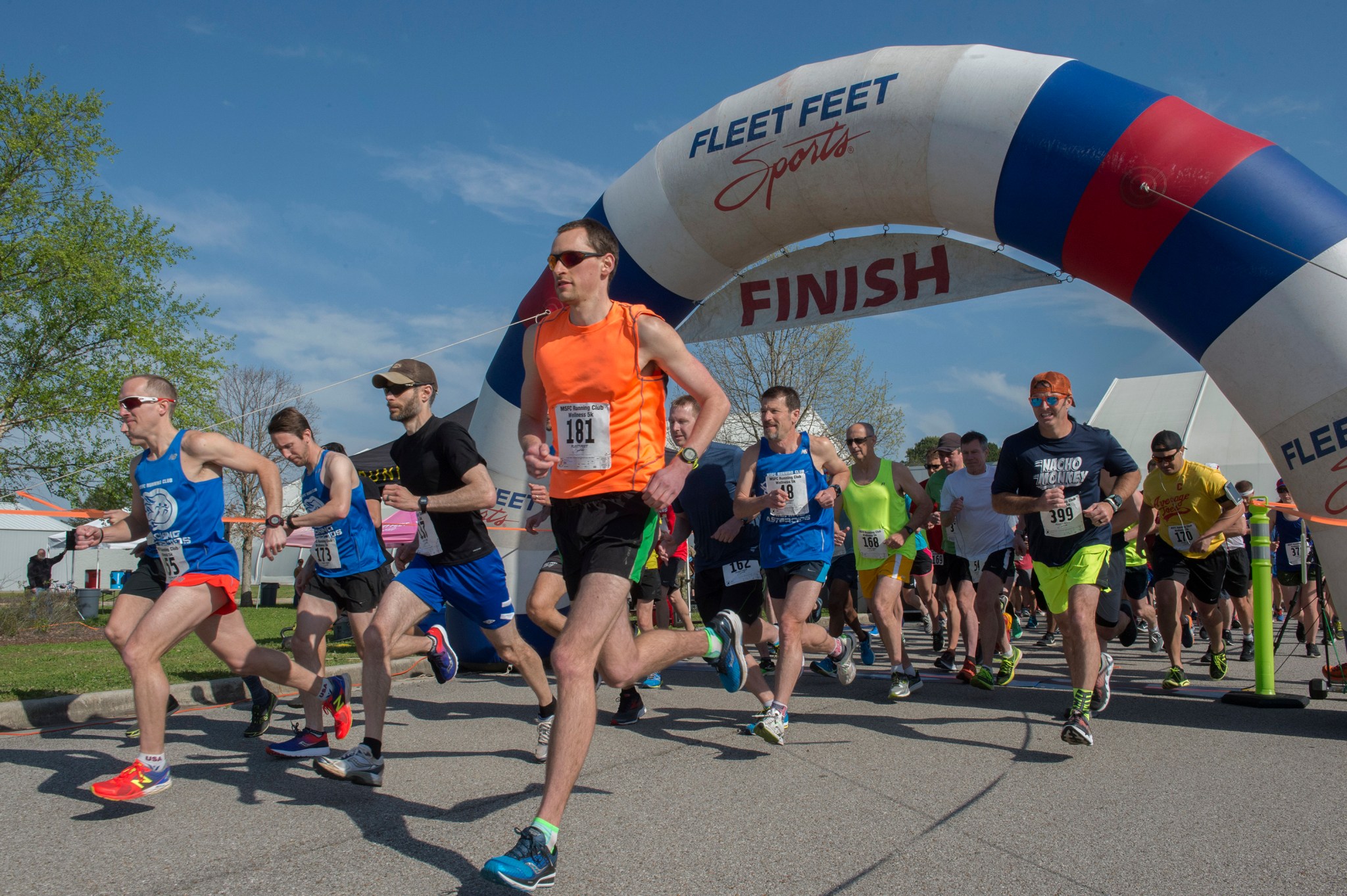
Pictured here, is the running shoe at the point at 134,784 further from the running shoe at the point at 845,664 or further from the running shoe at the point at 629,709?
the running shoe at the point at 845,664

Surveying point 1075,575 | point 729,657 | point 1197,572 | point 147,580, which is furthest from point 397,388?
point 1197,572

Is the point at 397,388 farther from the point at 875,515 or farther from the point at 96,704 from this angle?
the point at 875,515

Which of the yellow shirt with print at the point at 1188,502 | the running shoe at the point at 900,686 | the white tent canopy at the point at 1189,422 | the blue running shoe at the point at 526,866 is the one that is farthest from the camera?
the white tent canopy at the point at 1189,422

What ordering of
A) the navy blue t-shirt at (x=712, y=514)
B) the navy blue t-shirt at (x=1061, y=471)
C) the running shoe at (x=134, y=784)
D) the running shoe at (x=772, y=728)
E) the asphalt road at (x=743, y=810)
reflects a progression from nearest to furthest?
1. the asphalt road at (x=743, y=810)
2. the running shoe at (x=134, y=784)
3. the running shoe at (x=772, y=728)
4. the navy blue t-shirt at (x=1061, y=471)
5. the navy blue t-shirt at (x=712, y=514)

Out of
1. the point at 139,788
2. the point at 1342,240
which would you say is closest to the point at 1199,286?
the point at 1342,240

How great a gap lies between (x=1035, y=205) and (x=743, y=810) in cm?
465

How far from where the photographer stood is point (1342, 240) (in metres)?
5.00

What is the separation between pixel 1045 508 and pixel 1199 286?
173 cm

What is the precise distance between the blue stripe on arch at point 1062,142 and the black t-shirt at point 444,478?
417 centimetres

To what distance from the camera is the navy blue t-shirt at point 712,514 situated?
649 cm

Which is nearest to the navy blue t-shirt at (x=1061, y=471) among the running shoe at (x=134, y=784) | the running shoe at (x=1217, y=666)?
the running shoe at (x=1217, y=666)

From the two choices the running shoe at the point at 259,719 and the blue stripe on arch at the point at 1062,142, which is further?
the blue stripe on arch at the point at 1062,142

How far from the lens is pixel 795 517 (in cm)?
544

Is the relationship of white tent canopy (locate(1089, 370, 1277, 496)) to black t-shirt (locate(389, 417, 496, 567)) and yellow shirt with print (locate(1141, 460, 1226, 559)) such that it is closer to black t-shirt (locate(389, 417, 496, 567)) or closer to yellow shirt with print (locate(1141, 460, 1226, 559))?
yellow shirt with print (locate(1141, 460, 1226, 559))
